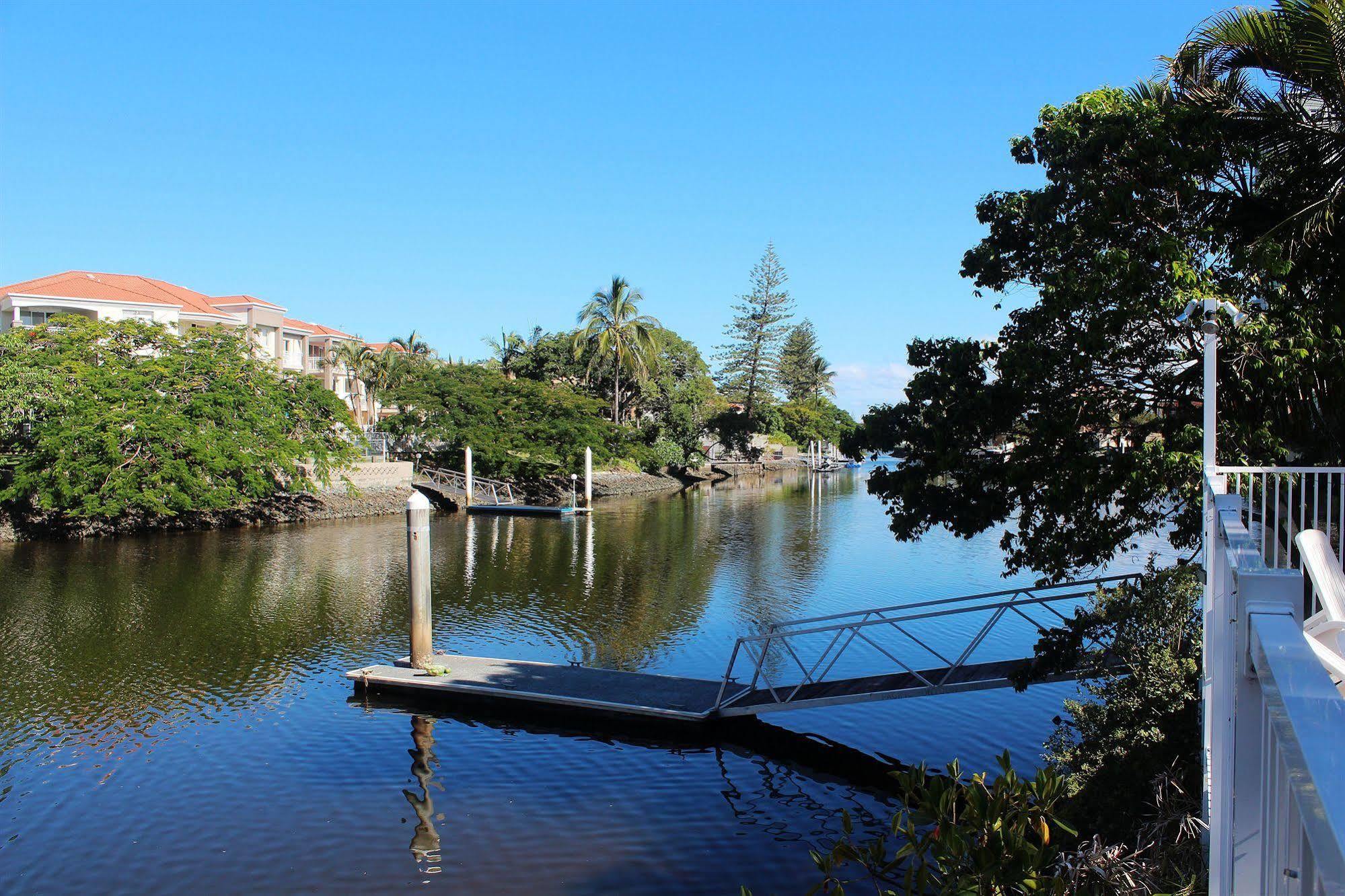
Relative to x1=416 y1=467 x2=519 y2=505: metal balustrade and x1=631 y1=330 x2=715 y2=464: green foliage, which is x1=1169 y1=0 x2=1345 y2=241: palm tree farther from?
x1=631 y1=330 x2=715 y2=464: green foliage

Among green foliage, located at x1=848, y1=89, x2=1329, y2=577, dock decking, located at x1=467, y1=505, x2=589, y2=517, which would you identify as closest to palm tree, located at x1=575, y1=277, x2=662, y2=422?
dock decking, located at x1=467, y1=505, x2=589, y2=517

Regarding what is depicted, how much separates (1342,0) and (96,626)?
753 inches

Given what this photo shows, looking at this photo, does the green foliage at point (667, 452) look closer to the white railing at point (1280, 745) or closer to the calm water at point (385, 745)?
the calm water at point (385, 745)

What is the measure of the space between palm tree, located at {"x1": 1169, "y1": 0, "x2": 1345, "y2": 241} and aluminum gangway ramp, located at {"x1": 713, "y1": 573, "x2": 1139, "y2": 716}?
4.10 metres

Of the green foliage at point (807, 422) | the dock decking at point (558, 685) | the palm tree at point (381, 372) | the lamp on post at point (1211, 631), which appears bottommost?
the dock decking at point (558, 685)

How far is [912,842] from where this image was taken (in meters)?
4.83

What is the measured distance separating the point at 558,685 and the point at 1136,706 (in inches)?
281

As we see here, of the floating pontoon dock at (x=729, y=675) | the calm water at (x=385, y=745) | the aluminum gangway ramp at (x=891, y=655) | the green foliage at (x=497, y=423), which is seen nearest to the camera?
the calm water at (x=385, y=745)

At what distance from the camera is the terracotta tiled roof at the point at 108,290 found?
4172 centimetres

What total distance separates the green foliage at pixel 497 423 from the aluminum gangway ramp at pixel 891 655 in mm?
26590

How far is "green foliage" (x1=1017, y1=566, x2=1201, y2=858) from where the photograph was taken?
7629mm

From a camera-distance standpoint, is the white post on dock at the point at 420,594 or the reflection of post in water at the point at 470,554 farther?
the reflection of post in water at the point at 470,554

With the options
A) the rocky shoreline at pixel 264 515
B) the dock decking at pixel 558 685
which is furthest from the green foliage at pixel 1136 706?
the rocky shoreline at pixel 264 515

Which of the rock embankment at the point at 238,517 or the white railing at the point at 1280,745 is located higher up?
the white railing at the point at 1280,745
